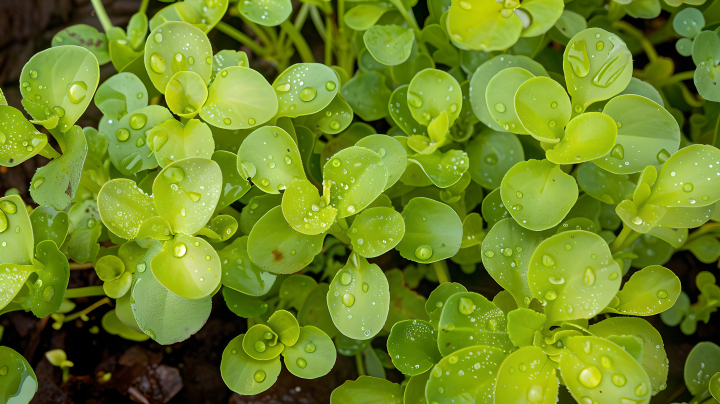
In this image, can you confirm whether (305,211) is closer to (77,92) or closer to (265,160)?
(265,160)

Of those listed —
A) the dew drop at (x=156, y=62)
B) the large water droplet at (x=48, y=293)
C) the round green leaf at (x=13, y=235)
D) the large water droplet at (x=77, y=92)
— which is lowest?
the large water droplet at (x=48, y=293)

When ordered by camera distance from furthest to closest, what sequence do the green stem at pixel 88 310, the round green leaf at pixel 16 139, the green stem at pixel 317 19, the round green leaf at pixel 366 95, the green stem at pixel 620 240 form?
the green stem at pixel 317 19, the green stem at pixel 88 310, the round green leaf at pixel 366 95, the green stem at pixel 620 240, the round green leaf at pixel 16 139

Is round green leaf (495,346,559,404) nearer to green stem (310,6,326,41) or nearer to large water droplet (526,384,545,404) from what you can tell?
large water droplet (526,384,545,404)

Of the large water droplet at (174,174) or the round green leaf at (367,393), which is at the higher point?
the large water droplet at (174,174)

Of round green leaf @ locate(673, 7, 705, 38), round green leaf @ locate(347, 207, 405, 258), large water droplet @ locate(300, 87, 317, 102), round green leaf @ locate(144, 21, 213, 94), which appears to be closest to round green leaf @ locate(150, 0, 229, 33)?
round green leaf @ locate(144, 21, 213, 94)

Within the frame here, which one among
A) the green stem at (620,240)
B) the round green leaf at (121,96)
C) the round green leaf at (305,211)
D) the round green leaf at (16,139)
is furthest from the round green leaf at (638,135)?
the round green leaf at (16,139)

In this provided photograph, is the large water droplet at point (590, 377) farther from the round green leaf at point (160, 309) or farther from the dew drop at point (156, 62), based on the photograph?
the dew drop at point (156, 62)

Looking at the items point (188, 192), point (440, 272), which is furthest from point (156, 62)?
point (440, 272)
